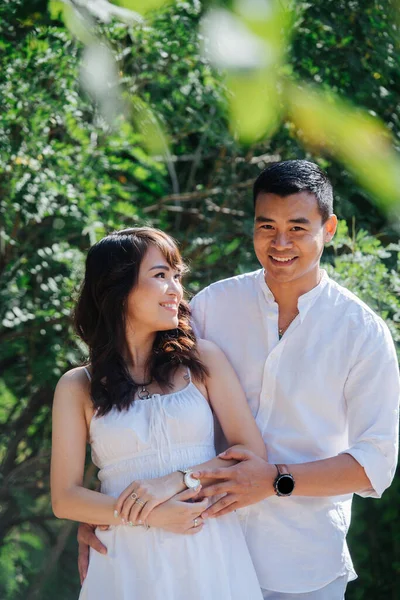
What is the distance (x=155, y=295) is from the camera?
254 centimetres

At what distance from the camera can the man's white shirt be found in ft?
8.13

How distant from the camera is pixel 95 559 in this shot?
2.47 m

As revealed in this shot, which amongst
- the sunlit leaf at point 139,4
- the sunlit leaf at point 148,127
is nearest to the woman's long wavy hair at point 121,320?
the sunlit leaf at point 139,4

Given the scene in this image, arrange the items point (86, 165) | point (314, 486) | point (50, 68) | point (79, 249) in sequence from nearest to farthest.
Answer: point (314, 486), point (50, 68), point (86, 165), point (79, 249)

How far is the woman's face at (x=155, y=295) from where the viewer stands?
2539mm

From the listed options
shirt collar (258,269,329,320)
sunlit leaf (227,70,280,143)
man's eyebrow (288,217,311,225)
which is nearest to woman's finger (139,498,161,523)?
shirt collar (258,269,329,320)

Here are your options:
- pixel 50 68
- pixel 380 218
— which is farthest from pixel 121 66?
pixel 380 218

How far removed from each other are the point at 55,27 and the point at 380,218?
5.33 feet

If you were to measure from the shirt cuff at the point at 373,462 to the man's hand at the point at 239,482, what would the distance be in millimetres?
225

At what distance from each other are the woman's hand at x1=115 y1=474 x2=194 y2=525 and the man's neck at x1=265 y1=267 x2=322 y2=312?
62 cm

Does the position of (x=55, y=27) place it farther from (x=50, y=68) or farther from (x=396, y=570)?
(x=396, y=570)

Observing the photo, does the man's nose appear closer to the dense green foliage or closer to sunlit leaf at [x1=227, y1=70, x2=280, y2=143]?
sunlit leaf at [x1=227, y1=70, x2=280, y2=143]

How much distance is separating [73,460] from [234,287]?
2.36 feet

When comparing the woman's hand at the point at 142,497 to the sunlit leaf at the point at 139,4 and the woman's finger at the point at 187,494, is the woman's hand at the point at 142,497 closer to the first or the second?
the woman's finger at the point at 187,494
